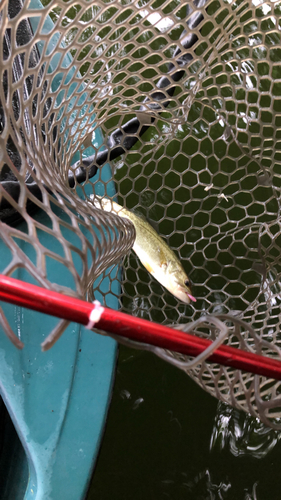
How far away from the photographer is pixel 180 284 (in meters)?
2.04

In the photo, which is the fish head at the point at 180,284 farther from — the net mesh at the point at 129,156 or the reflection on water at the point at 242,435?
the reflection on water at the point at 242,435

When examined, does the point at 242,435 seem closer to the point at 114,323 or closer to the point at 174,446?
the point at 174,446

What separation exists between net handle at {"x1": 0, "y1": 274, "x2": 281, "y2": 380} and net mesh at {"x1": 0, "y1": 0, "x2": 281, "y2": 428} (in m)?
0.04

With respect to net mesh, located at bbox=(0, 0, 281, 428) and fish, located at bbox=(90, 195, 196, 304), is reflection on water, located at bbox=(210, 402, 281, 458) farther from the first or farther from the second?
fish, located at bbox=(90, 195, 196, 304)

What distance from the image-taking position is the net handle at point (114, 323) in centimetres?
68

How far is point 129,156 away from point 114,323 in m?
2.09

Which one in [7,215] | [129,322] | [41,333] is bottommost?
[41,333]

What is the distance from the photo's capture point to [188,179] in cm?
272

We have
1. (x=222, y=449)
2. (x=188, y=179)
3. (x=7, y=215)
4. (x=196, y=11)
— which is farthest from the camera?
(x=188, y=179)

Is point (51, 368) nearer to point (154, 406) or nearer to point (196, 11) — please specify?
point (154, 406)

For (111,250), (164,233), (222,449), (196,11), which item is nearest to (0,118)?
(111,250)

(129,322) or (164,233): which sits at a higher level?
(129,322)

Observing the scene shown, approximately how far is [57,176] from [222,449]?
210cm

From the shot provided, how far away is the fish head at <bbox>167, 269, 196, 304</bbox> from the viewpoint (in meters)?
2.01
